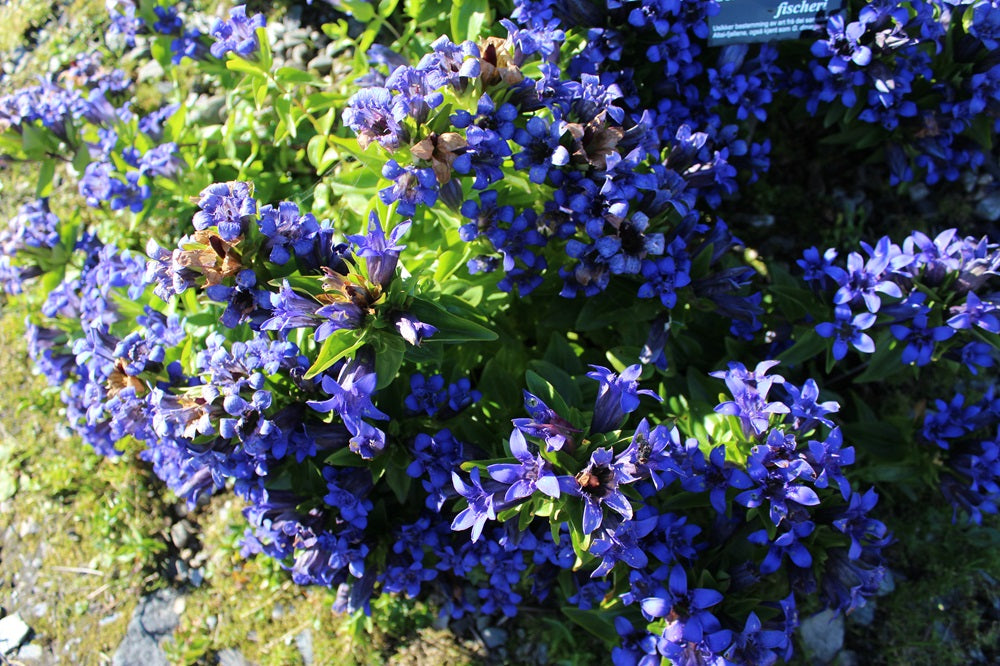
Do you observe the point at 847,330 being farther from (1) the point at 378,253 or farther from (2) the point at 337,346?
(2) the point at 337,346

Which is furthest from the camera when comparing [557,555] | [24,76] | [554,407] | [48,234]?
[24,76]

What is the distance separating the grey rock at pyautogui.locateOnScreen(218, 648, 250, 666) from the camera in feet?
15.5

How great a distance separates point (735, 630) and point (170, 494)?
3.93 m

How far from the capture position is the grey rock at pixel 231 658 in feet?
15.5

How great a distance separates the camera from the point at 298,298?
9.00 feet

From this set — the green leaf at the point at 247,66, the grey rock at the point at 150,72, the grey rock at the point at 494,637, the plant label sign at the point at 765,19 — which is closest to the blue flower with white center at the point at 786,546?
the grey rock at the point at 494,637

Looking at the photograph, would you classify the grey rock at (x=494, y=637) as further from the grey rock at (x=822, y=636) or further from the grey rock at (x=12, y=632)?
the grey rock at (x=12, y=632)

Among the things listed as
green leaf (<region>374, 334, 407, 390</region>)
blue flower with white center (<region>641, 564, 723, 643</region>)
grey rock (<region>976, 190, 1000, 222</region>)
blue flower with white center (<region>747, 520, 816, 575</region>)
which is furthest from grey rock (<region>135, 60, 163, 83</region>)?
grey rock (<region>976, 190, 1000, 222</region>)

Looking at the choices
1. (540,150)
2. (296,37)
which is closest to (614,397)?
(540,150)

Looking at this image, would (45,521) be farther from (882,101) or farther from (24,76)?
(882,101)

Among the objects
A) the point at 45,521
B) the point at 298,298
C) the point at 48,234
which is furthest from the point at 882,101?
the point at 45,521

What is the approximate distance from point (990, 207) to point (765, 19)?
7.50 ft

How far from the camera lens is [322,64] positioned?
18.1ft

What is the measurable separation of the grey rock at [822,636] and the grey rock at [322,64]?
4992 mm
